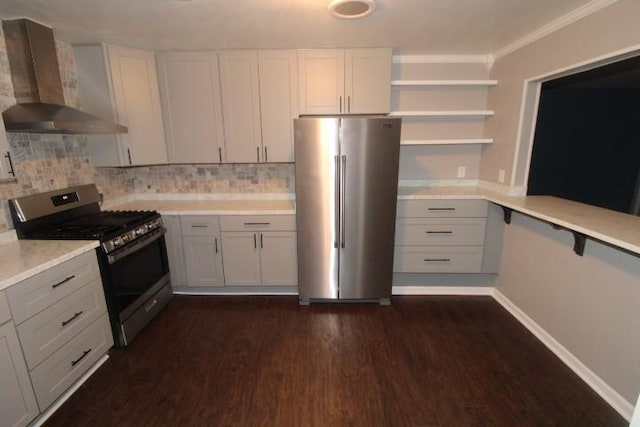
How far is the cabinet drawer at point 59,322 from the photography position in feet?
5.03

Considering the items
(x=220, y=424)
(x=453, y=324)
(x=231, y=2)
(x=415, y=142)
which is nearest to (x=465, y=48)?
(x=415, y=142)

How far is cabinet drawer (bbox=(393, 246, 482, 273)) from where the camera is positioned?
282 centimetres

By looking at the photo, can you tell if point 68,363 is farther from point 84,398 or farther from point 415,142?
point 415,142

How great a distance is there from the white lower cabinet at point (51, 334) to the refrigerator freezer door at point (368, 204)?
1.86 m

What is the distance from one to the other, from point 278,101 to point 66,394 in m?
2.69

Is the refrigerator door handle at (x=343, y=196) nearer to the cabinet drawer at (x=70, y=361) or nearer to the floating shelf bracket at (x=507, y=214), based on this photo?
the floating shelf bracket at (x=507, y=214)

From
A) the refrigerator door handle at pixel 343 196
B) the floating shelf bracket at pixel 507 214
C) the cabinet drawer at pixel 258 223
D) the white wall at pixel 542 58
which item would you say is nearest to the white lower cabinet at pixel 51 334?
the cabinet drawer at pixel 258 223

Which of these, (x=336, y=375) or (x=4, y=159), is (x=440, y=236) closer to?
(x=336, y=375)

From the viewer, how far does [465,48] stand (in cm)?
275

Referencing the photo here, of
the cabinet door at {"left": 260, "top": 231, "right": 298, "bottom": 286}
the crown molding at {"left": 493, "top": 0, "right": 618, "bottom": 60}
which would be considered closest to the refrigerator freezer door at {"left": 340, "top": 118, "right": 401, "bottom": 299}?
the cabinet door at {"left": 260, "top": 231, "right": 298, "bottom": 286}

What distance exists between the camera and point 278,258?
9.37ft

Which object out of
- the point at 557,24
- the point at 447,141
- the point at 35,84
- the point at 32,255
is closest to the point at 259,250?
the point at 32,255

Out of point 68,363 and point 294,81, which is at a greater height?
point 294,81

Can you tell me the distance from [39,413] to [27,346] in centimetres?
40
